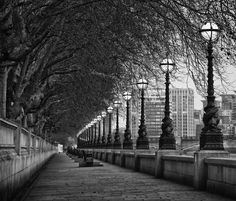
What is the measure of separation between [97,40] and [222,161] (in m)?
9.67

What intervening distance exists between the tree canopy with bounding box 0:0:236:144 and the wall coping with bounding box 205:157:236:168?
2.57 metres

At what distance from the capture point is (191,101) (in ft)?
146

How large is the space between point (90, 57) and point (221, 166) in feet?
51.2

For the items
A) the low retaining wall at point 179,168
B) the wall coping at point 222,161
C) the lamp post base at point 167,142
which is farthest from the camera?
the lamp post base at point 167,142

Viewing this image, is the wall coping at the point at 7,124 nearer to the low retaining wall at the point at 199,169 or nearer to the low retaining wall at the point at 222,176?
the low retaining wall at the point at 199,169

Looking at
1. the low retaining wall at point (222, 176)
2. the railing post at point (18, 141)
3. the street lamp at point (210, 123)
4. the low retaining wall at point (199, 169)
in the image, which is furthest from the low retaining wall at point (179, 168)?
the railing post at point (18, 141)

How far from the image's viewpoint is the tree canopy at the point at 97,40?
13.6 m

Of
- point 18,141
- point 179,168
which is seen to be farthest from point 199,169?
point 18,141

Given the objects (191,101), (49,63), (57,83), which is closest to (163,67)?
(49,63)

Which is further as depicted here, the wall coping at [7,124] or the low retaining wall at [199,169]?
the low retaining wall at [199,169]

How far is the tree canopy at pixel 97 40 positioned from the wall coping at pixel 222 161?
101 inches

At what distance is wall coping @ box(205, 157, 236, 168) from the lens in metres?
12.2

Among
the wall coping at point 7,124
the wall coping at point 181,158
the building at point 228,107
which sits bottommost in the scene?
the wall coping at point 181,158

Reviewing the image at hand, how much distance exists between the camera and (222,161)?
13.0m
